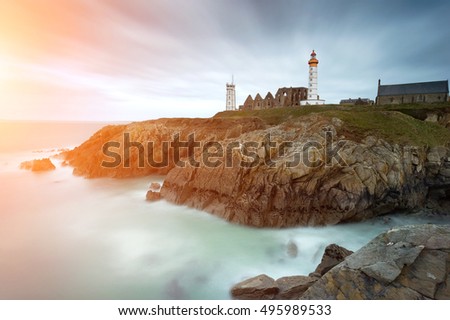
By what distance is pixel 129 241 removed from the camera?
1397 centimetres

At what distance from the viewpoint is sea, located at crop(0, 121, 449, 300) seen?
10219 millimetres

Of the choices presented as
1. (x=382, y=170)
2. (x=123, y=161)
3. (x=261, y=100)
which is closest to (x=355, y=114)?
(x=382, y=170)

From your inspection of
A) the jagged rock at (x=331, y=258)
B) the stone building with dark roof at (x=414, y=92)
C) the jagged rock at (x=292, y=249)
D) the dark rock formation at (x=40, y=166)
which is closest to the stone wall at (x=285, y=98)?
the stone building with dark roof at (x=414, y=92)

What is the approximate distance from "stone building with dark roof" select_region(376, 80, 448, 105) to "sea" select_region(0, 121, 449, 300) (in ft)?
94.8

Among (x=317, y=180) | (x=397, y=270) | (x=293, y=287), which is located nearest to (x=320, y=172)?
(x=317, y=180)

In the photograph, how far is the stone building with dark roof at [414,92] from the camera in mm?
35750

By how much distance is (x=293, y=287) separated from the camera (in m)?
8.76

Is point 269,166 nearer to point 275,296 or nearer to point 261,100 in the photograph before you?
point 275,296

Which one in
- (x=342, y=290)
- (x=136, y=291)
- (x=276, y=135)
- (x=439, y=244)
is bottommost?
(x=136, y=291)

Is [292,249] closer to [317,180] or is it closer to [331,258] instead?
[331,258]

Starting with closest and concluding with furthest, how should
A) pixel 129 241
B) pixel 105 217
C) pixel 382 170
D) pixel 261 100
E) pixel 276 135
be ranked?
pixel 129 241
pixel 382 170
pixel 105 217
pixel 276 135
pixel 261 100

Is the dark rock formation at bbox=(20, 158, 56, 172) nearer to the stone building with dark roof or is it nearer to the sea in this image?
the sea

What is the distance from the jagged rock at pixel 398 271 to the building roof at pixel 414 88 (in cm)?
3985

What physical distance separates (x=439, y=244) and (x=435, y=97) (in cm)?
4040
